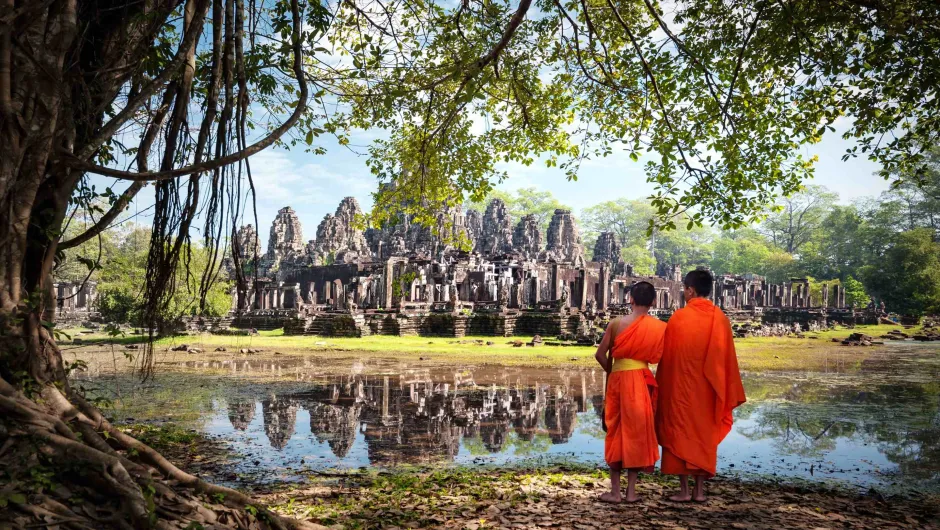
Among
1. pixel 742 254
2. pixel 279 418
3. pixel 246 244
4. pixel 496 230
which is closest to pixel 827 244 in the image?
pixel 742 254

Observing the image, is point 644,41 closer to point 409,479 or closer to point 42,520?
point 409,479

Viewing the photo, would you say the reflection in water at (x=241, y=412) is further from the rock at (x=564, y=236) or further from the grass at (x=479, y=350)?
the rock at (x=564, y=236)

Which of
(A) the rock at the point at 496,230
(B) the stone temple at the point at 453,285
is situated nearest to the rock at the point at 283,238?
(B) the stone temple at the point at 453,285

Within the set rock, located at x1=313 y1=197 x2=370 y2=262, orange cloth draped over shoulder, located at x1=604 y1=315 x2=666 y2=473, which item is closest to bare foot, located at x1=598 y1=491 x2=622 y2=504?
orange cloth draped over shoulder, located at x1=604 y1=315 x2=666 y2=473

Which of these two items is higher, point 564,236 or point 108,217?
point 564,236

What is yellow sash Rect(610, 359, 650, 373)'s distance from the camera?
4.36 meters

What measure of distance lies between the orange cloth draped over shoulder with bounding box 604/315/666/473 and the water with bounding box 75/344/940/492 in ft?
4.79

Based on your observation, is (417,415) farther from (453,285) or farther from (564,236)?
(564,236)

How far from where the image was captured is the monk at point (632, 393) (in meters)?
4.22

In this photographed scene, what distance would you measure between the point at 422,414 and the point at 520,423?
126cm

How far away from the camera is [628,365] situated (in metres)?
4.37

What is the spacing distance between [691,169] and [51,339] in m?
5.23

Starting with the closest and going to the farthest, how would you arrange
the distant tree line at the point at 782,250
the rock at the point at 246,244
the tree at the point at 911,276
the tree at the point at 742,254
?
the rock at the point at 246,244 < the distant tree line at the point at 782,250 < the tree at the point at 911,276 < the tree at the point at 742,254

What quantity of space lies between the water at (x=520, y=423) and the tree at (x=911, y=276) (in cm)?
2703
